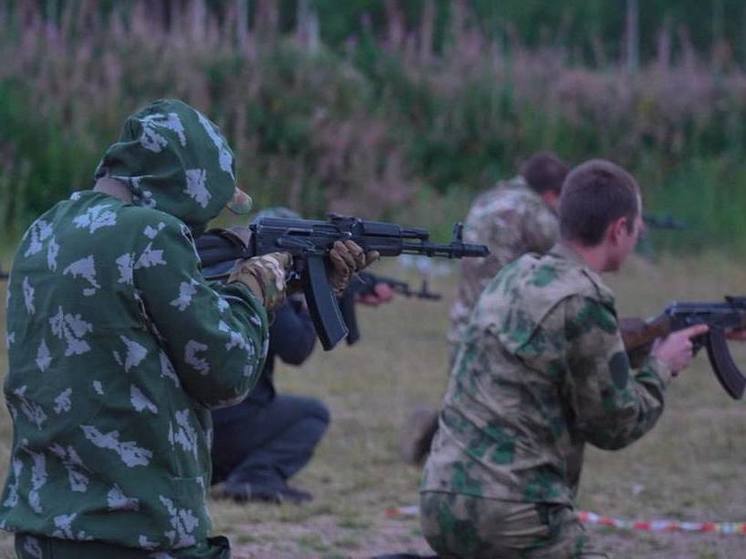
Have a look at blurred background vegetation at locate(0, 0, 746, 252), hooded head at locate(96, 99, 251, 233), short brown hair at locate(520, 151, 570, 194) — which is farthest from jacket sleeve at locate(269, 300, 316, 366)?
blurred background vegetation at locate(0, 0, 746, 252)

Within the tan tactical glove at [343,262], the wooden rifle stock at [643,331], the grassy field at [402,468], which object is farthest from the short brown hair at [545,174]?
the tan tactical glove at [343,262]

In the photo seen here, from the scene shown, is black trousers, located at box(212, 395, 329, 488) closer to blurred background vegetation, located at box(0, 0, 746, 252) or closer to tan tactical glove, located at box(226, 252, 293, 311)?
tan tactical glove, located at box(226, 252, 293, 311)

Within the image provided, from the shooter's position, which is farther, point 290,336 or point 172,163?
point 290,336

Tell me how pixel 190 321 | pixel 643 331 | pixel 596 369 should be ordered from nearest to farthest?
pixel 190 321
pixel 596 369
pixel 643 331

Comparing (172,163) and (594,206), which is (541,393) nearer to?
(594,206)

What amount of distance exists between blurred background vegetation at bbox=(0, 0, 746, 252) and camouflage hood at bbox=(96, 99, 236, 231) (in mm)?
12220

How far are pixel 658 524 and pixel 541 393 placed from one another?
8.94 feet

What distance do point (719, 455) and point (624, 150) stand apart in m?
11.8

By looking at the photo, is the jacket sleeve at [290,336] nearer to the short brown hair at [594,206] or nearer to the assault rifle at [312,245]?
the short brown hair at [594,206]

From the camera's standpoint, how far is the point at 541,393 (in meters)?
4.70

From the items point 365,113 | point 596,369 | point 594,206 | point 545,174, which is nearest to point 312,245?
point 596,369

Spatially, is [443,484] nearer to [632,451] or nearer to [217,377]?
[217,377]

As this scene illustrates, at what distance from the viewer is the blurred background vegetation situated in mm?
16750

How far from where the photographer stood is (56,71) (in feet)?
56.7
